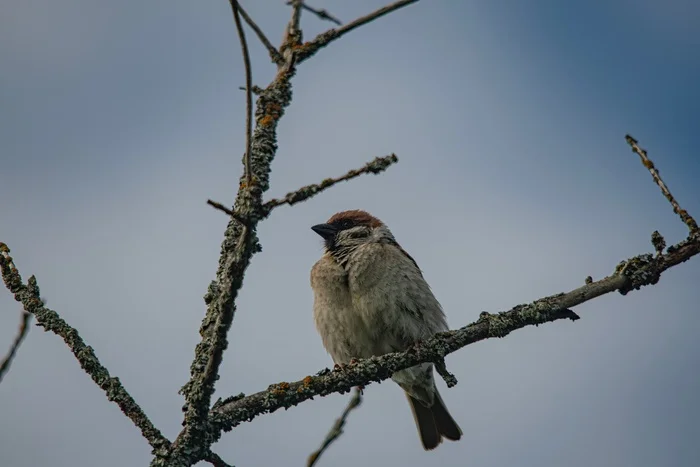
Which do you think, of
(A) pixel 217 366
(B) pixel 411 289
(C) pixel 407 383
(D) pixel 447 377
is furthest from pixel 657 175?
(C) pixel 407 383

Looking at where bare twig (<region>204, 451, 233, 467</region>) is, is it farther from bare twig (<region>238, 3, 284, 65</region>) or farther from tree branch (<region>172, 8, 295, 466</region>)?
bare twig (<region>238, 3, 284, 65</region>)

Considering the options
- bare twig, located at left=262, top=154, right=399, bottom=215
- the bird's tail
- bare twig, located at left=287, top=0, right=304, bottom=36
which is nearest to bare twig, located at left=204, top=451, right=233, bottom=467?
bare twig, located at left=262, top=154, right=399, bottom=215

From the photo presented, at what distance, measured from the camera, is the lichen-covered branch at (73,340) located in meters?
3.52

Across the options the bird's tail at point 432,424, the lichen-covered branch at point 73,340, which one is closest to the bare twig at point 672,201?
the lichen-covered branch at point 73,340

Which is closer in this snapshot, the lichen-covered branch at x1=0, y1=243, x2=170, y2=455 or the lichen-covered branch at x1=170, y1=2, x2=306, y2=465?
the lichen-covered branch at x1=170, y1=2, x2=306, y2=465

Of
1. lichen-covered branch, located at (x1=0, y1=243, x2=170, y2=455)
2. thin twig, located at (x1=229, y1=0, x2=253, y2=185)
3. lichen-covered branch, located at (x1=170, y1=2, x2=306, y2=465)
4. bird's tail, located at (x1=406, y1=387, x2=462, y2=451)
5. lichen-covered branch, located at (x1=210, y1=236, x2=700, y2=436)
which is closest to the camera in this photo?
thin twig, located at (x1=229, y1=0, x2=253, y2=185)

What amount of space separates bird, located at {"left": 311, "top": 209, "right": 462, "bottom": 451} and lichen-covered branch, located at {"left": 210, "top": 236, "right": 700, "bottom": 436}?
167 cm

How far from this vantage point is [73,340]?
11.9 ft

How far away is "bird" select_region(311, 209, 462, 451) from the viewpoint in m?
6.10

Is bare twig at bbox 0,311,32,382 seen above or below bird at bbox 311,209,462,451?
below

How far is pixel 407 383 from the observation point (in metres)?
6.84

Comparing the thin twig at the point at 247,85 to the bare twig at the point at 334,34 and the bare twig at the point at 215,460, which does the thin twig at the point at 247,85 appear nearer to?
the bare twig at the point at 334,34

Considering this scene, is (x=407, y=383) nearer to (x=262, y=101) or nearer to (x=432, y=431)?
(x=432, y=431)

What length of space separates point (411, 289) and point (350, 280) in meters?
0.52
